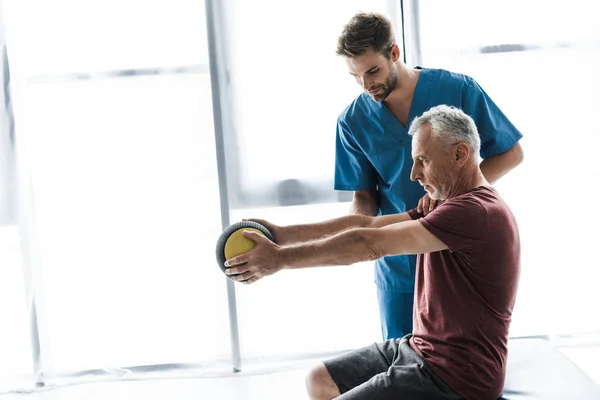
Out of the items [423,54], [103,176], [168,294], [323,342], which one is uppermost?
[423,54]

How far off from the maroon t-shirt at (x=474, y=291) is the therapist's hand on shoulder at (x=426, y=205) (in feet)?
0.61

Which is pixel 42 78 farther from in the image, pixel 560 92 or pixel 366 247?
pixel 560 92

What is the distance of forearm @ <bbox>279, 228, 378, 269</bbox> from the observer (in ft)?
5.20

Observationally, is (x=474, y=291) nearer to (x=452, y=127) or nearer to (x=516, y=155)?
(x=452, y=127)

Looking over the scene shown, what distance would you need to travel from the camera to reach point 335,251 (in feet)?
5.27

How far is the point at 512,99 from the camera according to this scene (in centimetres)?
270

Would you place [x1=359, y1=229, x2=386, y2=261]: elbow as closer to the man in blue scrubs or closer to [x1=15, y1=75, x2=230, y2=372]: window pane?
the man in blue scrubs

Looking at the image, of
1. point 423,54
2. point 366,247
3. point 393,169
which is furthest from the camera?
point 423,54

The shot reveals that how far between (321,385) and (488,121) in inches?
35.1

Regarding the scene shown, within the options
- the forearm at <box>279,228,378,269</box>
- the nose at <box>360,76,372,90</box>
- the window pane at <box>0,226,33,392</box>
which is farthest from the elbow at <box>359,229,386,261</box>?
the window pane at <box>0,226,33,392</box>

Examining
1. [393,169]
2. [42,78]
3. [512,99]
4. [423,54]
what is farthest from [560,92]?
[42,78]

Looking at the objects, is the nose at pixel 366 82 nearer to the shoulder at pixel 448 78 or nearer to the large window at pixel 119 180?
the shoulder at pixel 448 78

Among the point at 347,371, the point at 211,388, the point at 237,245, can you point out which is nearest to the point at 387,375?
the point at 347,371

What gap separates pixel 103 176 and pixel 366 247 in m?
1.53
